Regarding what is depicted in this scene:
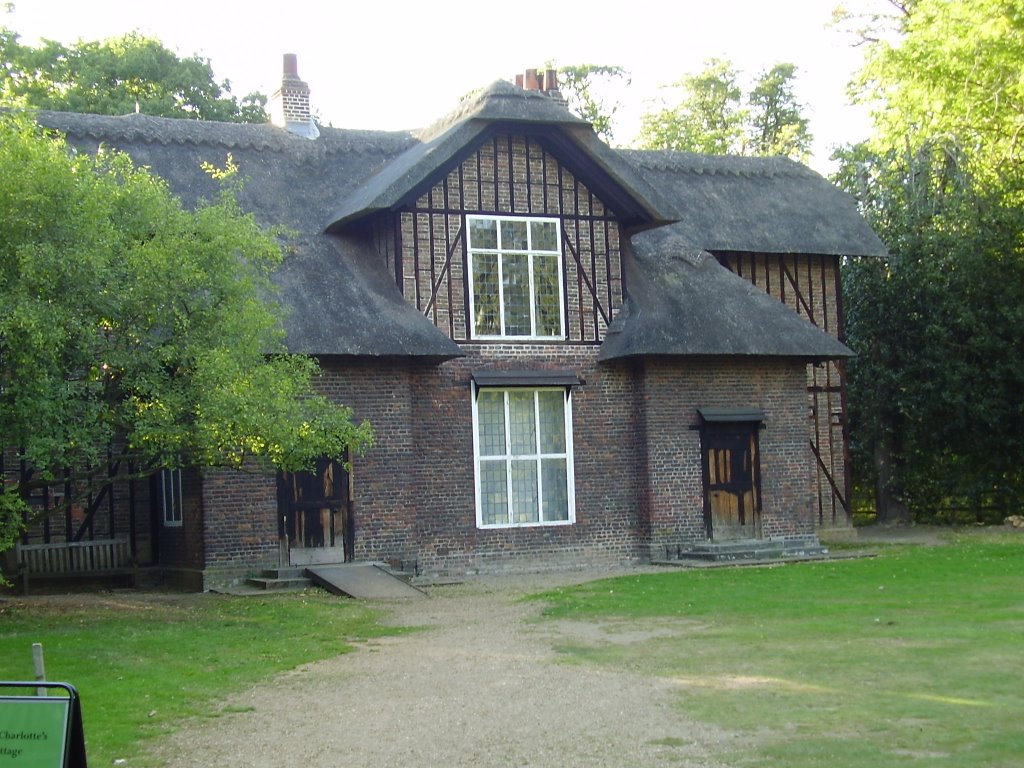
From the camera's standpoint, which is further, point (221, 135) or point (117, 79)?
point (117, 79)

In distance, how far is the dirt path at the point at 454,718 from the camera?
862cm

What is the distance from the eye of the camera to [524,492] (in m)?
22.2

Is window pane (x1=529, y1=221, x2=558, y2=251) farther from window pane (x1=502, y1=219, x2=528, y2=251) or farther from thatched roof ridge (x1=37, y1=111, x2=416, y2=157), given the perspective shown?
thatched roof ridge (x1=37, y1=111, x2=416, y2=157)

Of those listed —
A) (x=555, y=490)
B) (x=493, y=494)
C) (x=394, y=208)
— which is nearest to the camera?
(x=394, y=208)

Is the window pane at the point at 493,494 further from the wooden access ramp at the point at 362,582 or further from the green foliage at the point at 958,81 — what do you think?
the green foliage at the point at 958,81

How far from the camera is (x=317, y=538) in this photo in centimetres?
2036

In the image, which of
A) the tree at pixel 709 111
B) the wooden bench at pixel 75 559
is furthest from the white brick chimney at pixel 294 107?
the tree at pixel 709 111

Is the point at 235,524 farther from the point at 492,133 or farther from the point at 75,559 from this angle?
the point at 492,133

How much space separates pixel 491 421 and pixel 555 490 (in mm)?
1635

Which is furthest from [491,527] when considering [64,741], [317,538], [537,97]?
[64,741]

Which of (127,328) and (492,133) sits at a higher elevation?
(492,133)

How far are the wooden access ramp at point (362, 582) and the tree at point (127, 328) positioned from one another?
3112mm

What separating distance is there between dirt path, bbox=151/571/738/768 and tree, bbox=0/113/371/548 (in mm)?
3305

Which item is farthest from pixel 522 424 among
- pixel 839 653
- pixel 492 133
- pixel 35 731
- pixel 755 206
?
pixel 35 731
